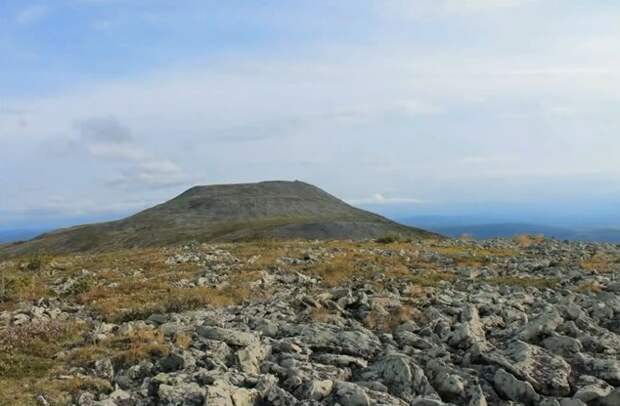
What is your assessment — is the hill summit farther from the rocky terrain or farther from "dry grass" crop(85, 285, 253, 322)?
"dry grass" crop(85, 285, 253, 322)

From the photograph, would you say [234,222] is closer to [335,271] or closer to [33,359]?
[335,271]

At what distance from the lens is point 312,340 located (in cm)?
1352

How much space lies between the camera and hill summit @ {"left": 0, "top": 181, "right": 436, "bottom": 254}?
3280 inches

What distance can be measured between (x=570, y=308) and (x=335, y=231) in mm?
63707

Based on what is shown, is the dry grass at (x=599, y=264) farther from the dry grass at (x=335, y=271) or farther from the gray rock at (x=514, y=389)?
the gray rock at (x=514, y=389)

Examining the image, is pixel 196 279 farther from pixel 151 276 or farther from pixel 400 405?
pixel 400 405

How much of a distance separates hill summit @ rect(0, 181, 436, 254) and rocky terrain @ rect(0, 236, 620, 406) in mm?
53072

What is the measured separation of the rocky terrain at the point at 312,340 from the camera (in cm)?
1093

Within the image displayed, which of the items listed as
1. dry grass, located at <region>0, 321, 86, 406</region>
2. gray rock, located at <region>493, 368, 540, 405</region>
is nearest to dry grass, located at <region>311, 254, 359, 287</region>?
dry grass, located at <region>0, 321, 86, 406</region>

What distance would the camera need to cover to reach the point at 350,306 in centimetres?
1739

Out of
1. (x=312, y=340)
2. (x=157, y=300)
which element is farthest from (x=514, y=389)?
(x=157, y=300)

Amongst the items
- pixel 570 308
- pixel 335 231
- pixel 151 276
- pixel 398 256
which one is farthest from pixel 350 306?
pixel 335 231

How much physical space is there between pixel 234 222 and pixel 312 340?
317 ft

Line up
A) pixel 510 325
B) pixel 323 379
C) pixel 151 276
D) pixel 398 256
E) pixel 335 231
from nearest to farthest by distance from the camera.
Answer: pixel 323 379
pixel 510 325
pixel 151 276
pixel 398 256
pixel 335 231
